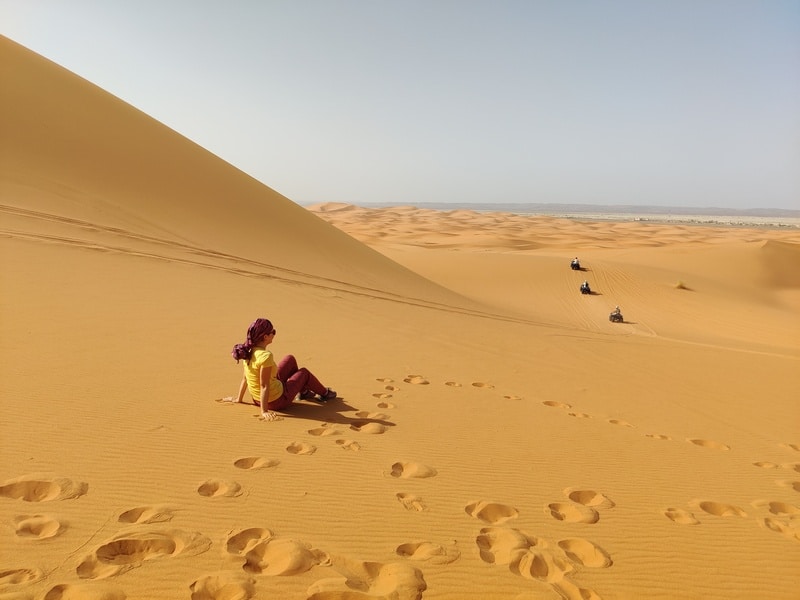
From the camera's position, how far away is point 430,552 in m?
2.87

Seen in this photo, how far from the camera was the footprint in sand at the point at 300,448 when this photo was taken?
3.96 meters

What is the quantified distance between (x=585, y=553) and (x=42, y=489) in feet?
10.4

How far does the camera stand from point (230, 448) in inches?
153

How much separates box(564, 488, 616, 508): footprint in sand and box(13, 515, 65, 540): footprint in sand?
3.19 meters

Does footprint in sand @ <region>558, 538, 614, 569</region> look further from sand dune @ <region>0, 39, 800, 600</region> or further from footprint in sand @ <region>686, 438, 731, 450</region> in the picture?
footprint in sand @ <region>686, 438, 731, 450</region>

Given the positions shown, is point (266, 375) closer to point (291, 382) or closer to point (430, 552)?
point (291, 382)

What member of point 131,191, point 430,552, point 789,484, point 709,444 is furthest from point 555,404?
point 131,191

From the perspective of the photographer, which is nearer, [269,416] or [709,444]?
[269,416]

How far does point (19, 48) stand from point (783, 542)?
24.6m

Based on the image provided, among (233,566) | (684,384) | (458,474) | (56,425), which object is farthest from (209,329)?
(684,384)

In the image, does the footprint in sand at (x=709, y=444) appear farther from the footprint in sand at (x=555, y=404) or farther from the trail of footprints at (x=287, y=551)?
the trail of footprints at (x=287, y=551)

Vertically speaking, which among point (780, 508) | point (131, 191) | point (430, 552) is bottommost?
point (780, 508)

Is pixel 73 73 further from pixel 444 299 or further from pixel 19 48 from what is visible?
pixel 444 299

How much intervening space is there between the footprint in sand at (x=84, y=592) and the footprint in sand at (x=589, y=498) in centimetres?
288
